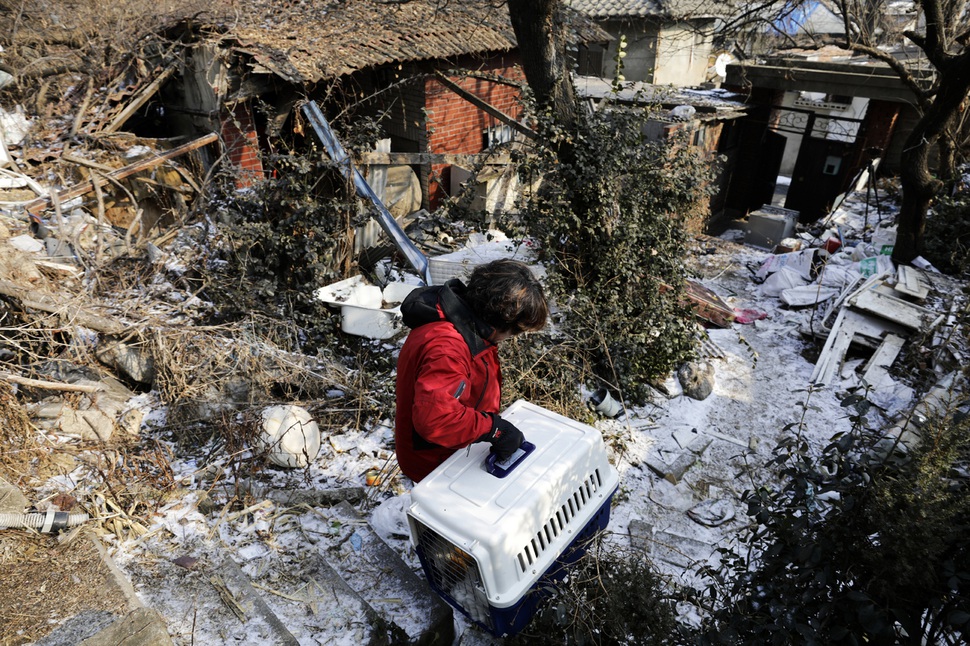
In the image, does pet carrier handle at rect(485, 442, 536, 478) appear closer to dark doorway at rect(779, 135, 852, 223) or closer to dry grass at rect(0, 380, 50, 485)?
dry grass at rect(0, 380, 50, 485)

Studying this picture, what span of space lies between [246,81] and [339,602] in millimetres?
6165

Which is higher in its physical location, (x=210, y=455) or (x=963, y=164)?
(x=963, y=164)

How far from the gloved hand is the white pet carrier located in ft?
0.15

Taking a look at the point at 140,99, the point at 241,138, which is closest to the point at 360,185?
the point at 241,138

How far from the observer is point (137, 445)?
366 cm

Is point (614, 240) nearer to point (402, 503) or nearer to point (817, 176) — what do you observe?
point (402, 503)

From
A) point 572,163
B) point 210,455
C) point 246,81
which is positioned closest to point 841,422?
point 572,163

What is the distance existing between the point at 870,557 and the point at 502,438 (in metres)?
1.34

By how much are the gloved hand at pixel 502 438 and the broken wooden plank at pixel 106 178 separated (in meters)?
5.52

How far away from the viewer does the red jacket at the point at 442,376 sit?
7.16 feet

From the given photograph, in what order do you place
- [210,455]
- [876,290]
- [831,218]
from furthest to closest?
[831,218], [876,290], [210,455]

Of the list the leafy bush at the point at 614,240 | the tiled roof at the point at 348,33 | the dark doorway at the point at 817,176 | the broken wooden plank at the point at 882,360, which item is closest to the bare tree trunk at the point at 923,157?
the broken wooden plank at the point at 882,360

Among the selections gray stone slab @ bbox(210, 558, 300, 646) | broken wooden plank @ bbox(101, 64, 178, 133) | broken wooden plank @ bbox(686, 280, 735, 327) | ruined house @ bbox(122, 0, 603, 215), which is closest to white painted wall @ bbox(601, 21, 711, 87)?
ruined house @ bbox(122, 0, 603, 215)

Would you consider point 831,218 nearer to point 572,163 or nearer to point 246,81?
point 572,163
